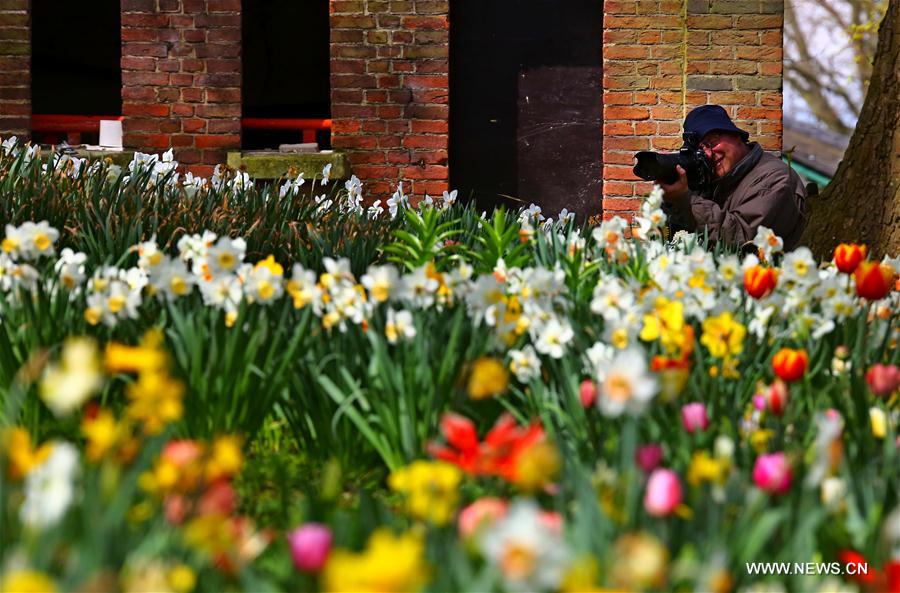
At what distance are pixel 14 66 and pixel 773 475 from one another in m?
7.48

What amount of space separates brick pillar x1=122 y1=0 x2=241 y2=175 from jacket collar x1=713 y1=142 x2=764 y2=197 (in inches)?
143

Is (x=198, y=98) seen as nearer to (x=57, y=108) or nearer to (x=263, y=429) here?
(x=57, y=108)

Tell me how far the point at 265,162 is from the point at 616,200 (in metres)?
2.27

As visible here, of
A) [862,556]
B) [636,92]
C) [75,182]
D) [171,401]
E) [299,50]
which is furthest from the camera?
[299,50]

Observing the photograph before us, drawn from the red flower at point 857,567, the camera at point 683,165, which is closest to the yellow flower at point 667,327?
the red flower at point 857,567

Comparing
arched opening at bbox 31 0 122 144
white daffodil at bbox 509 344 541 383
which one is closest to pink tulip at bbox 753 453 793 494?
white daffodil at bbox 509 344 541 383

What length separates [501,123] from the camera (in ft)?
27.6

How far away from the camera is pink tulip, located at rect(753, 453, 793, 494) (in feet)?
5.82

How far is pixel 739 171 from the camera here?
573 cm

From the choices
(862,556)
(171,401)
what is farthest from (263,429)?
(862,556)

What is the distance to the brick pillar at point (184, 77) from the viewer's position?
8.16 m

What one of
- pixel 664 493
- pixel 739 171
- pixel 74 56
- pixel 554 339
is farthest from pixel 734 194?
pixel 74 56

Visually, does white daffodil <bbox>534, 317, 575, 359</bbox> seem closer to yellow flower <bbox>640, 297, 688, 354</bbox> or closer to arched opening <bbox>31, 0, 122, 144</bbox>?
yellow flower <bbox>640, 297, 688, 354</bbox>

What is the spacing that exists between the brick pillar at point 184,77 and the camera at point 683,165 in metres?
3.46
